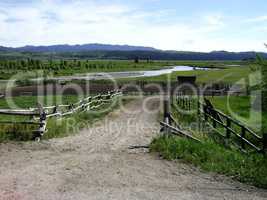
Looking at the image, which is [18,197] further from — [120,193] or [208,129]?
[208,129]

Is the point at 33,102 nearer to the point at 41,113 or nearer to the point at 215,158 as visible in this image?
the point at 41,113

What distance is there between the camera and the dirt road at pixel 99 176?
9148 millimetres

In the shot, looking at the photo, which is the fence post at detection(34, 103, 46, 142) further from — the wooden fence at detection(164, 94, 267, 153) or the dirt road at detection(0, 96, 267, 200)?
the wooden fence at detection(164, 94, 267, 153)

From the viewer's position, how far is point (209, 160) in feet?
40.4

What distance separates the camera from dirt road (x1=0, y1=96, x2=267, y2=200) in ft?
30.0

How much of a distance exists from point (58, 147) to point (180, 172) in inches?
204

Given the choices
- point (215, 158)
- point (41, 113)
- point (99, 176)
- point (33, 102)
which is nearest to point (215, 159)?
point (215, 158)

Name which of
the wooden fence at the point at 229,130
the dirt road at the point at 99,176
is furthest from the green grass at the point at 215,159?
the wooden fence at the point at 229,130

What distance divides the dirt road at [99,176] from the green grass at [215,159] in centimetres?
41

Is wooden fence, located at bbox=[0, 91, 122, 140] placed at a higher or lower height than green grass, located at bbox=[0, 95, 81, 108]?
higher

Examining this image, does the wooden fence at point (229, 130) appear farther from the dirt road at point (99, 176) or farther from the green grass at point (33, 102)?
the green grass at point (33, 102)

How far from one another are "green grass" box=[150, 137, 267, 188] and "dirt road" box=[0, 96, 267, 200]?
16.2 inches

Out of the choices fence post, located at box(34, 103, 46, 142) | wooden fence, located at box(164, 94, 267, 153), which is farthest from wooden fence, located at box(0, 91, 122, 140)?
wooden fence, located at box(164, 94, 267, 153)

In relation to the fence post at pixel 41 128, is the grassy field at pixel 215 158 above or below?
below
